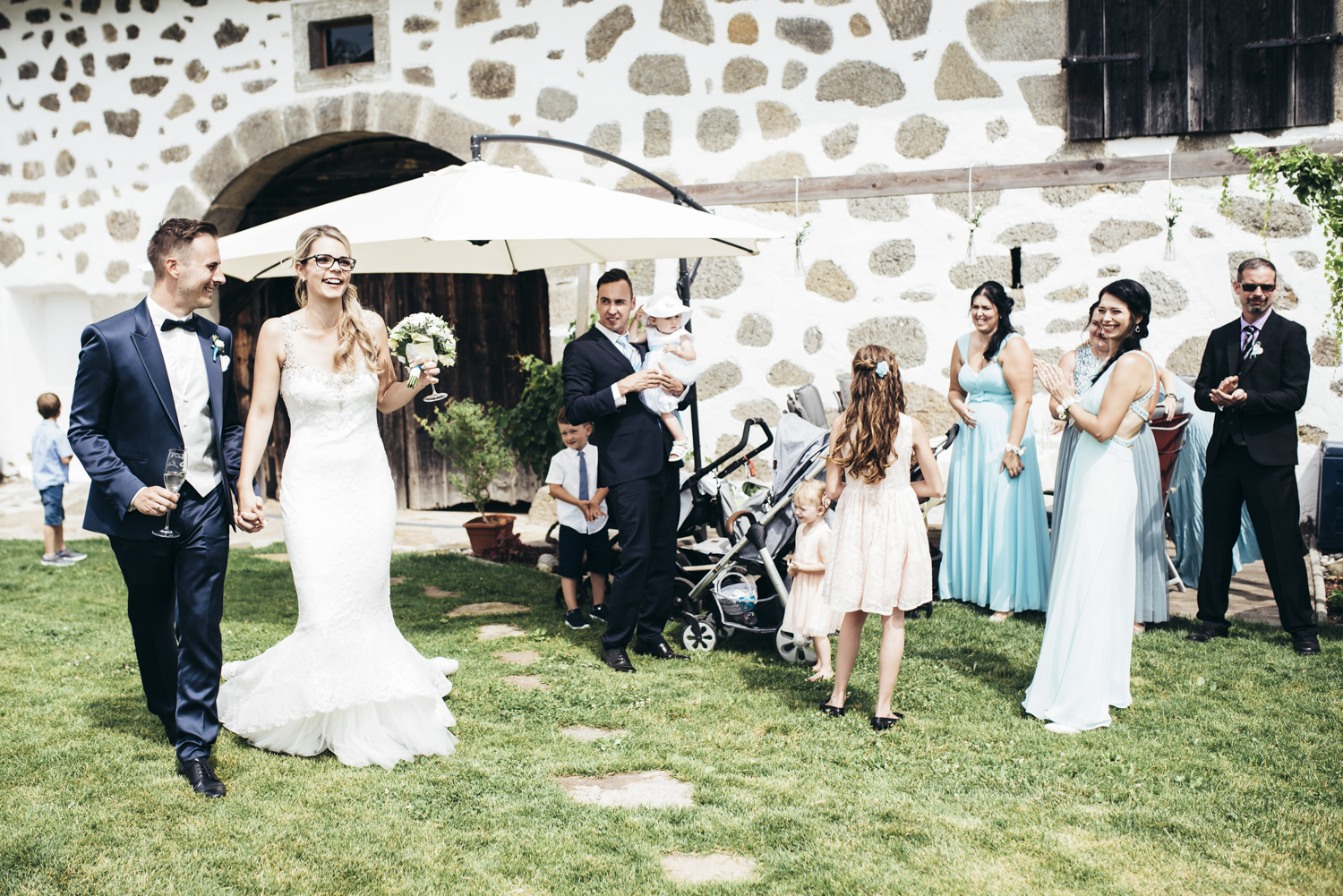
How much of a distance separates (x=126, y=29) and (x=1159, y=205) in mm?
8316

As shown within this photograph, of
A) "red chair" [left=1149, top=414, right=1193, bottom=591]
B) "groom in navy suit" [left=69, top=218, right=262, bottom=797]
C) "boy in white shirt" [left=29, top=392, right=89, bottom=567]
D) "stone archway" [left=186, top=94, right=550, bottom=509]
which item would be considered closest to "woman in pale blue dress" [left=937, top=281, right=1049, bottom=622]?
"red chair" [left=1149, top=414, right=1193, bottom=591]

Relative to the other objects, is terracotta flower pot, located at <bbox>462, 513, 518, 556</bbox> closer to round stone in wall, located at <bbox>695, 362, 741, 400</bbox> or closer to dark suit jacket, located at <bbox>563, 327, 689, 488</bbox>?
round stone in wall, located at <bbox>695, 362, 741, 400</bbox>

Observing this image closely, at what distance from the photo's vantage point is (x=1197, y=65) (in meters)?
6.88

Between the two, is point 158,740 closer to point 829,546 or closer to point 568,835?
point 568,835

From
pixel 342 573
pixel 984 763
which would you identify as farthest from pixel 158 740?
Answer: pixel 984 763

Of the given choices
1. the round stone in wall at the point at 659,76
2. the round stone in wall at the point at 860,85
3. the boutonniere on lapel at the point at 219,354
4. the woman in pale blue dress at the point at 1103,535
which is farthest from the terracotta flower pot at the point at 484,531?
the woman in pale blue dress at the point at 1103,535

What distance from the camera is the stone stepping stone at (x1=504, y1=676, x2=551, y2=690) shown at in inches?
183

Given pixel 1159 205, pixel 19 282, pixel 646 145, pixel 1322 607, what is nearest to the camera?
pixel 1322 607

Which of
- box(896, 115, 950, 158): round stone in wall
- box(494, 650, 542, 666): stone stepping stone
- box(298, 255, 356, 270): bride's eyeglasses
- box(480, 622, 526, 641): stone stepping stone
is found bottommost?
box(494, 650, 542, 666): stone stepping stone

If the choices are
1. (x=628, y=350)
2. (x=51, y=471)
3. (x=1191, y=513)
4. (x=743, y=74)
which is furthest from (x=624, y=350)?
(x=51, y=471)

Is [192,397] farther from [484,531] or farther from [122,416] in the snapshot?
[484,531]

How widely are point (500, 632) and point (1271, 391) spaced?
398 centimetres

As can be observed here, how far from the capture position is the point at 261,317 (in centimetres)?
986

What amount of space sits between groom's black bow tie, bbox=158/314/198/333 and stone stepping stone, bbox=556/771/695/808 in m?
1.99
